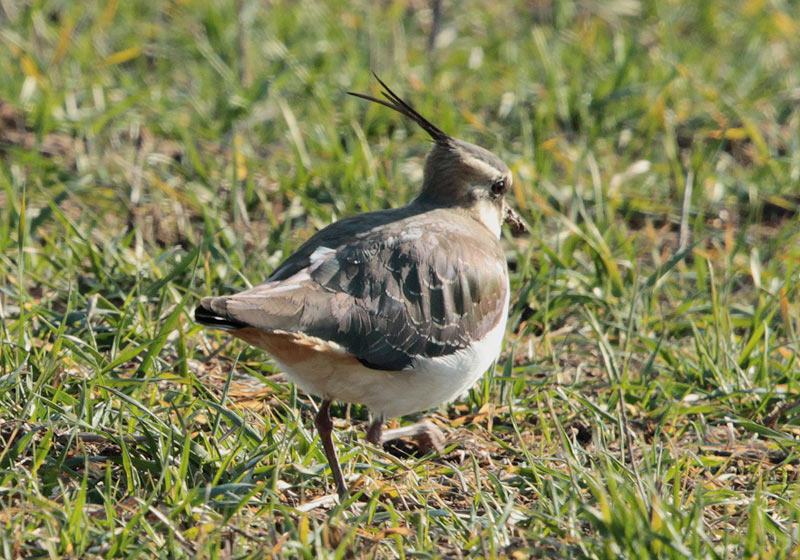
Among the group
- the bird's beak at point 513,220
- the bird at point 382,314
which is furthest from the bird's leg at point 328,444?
the bird's beak at point 513,220

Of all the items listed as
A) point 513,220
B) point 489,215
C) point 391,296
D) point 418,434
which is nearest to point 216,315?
point 391,296

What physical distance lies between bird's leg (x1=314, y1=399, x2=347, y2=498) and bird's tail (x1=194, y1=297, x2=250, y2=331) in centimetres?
53

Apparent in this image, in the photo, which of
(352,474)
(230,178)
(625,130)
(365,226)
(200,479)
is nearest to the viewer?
(200,479)

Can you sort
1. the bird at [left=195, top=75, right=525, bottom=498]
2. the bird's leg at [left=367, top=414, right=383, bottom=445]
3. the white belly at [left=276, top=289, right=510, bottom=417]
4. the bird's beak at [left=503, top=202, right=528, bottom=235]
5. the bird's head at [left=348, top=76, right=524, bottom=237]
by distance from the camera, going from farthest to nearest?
1. the bird's beak at [left=503, top=202, right=528, bottom=235]
2. the bird's head at [left=348, top=76, right=524, bottom=237]
3. the bird's leg at [left=367, top=414, right=383, bottom=445]
4. the white belly at [left=276, top=289, right=510, bottom=417]
5. the bird at [left=195, top=75, right=525, bottom=498]

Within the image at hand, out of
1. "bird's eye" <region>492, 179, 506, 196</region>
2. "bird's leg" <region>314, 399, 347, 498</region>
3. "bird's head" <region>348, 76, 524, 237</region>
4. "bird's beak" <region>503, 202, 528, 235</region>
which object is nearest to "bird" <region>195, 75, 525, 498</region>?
"bird's leg" <region>314, 399, 347, 498</region>

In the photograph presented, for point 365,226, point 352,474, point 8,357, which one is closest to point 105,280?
point 8,357

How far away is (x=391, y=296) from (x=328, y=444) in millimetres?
606

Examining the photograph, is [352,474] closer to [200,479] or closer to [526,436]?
[200,479]

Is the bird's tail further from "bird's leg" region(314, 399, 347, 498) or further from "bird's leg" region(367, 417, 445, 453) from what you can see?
"bird's leg" region(367, 417, 445, 453)

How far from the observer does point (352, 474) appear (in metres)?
4.09

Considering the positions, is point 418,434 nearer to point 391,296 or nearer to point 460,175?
point 391,296

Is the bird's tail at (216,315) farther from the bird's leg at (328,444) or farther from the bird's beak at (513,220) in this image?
the bird's beak at (513,220)

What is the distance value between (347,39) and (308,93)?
951 millimetres

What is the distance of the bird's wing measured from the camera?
3.91m
